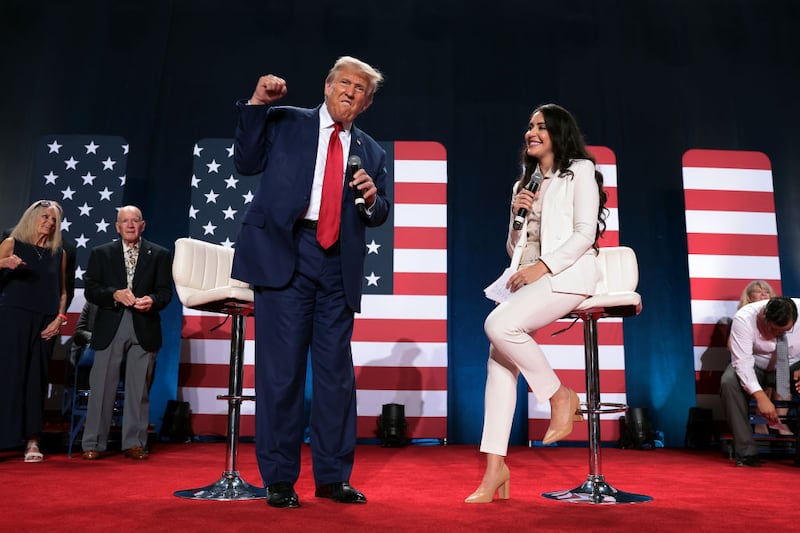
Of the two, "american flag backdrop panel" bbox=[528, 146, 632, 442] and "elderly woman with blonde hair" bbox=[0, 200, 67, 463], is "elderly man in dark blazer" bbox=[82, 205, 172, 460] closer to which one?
"elderly woman with blonde hair" bbox=[0, 200, 67, 463]

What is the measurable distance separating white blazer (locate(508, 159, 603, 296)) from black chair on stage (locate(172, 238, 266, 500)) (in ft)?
3.59

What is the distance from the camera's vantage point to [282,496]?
2.26 m

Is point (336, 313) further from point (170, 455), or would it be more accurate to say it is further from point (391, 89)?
point (391, 89)

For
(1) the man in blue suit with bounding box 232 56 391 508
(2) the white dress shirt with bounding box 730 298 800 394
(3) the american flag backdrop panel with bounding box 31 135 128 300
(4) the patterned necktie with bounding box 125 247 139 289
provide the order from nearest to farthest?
(1) the man in blue suit with bounding box 232 56 391 508 → (2) the white dress shirt with bounding box 730 298 800 394 → (4) the patterned necktie with bounding box 125 247 139 289 → (3) the american flag backdrop panel with bounding box 31 135 128 300

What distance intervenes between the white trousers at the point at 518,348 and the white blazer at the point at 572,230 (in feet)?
0.17

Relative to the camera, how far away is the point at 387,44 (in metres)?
5.71

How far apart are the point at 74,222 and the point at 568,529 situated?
14.5ft

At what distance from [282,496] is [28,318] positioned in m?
2.46

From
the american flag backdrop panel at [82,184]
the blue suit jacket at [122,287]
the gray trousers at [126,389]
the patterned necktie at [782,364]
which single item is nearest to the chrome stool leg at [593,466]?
the patterned necktie at [782,364]

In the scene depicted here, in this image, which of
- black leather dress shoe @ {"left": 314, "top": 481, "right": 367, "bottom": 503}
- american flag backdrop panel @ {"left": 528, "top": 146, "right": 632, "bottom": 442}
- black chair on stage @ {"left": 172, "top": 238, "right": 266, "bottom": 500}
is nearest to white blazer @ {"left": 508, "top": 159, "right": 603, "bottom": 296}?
black leather dress shoe @ {"left": 314, "top": 481, "right": 367, "bottom": 503}

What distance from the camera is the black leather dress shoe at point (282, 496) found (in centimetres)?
224

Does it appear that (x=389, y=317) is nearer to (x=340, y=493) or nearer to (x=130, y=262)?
(x=130, y=262)

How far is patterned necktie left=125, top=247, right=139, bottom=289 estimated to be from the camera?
435 cm

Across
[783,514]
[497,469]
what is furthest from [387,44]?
[783,514]
